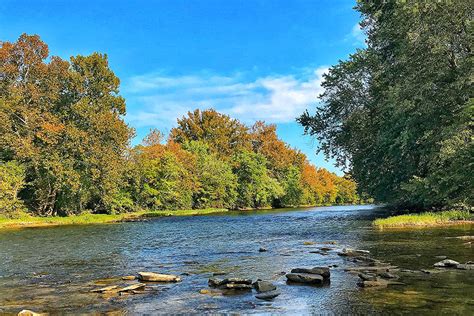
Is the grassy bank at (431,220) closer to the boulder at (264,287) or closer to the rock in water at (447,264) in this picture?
the rock in water at (447,264)

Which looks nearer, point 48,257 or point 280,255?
point 280,255

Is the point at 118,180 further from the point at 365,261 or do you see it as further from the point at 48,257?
the point at 365,261

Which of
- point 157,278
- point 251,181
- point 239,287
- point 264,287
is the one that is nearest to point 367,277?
point 264,287

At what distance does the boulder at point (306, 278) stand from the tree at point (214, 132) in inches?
4298

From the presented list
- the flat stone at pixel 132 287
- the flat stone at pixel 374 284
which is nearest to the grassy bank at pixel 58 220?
the flat stone at pixel 132 287

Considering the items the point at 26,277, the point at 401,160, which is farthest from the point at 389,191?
the point at 26,277

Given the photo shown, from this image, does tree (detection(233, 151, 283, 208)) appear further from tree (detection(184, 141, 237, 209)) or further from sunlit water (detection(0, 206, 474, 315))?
sunlit water (detection(0, 206, 474, 315))

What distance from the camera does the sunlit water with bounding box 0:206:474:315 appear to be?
12.2 metres

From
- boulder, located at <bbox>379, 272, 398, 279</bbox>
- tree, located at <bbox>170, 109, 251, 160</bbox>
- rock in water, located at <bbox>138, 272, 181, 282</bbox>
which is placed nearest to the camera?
boulder, located at <bbox>379, 272, 398, 279</bbox>

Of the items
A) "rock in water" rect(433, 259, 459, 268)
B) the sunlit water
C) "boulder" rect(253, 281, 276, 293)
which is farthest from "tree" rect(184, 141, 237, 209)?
"boulder" rect(253, 281, 276, 293)

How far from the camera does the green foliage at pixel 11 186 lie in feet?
184

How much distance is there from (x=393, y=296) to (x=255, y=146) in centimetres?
12110

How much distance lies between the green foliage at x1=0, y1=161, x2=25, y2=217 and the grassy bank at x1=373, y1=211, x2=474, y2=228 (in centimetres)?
4705

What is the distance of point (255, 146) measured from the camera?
133 m
